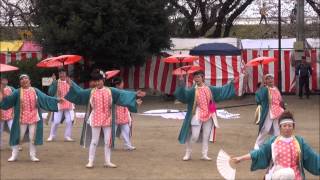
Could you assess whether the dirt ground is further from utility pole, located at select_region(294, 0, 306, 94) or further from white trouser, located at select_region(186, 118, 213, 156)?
utility pole, located at select_region(294, 0, 306, 94)

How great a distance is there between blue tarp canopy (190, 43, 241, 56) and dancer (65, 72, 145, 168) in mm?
14936

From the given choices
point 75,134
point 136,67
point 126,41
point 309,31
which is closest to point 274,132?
point 75,134

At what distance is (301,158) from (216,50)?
63.5ft

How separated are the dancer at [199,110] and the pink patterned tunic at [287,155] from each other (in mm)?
5133

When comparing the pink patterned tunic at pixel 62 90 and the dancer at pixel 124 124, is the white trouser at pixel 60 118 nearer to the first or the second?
the pink patterned tunic at pixel 62 90

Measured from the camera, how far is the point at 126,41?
76.9 feet

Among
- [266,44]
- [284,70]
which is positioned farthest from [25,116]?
[266,44]

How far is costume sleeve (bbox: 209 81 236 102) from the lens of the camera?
36.6 ft

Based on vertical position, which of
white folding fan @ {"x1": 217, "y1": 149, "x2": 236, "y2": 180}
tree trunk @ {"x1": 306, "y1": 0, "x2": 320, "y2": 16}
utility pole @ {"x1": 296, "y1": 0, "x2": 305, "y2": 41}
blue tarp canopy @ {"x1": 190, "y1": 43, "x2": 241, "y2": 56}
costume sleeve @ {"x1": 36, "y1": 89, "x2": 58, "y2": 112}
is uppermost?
tree trunk @ {"x1": 306, "y1": 0, "x2": 320, "y2": 16}

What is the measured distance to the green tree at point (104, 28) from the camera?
2305 cm

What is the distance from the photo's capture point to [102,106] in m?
10.4

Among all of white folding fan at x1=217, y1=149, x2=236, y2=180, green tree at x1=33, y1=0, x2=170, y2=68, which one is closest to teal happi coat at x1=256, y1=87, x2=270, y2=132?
white folding fan at x1=217, y1=149, x2=236, y2=180

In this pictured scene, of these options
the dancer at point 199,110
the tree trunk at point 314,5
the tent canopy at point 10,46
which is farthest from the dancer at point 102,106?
the tree trunk at point 314,5

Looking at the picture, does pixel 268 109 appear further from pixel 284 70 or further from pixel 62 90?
pixel 284 70
